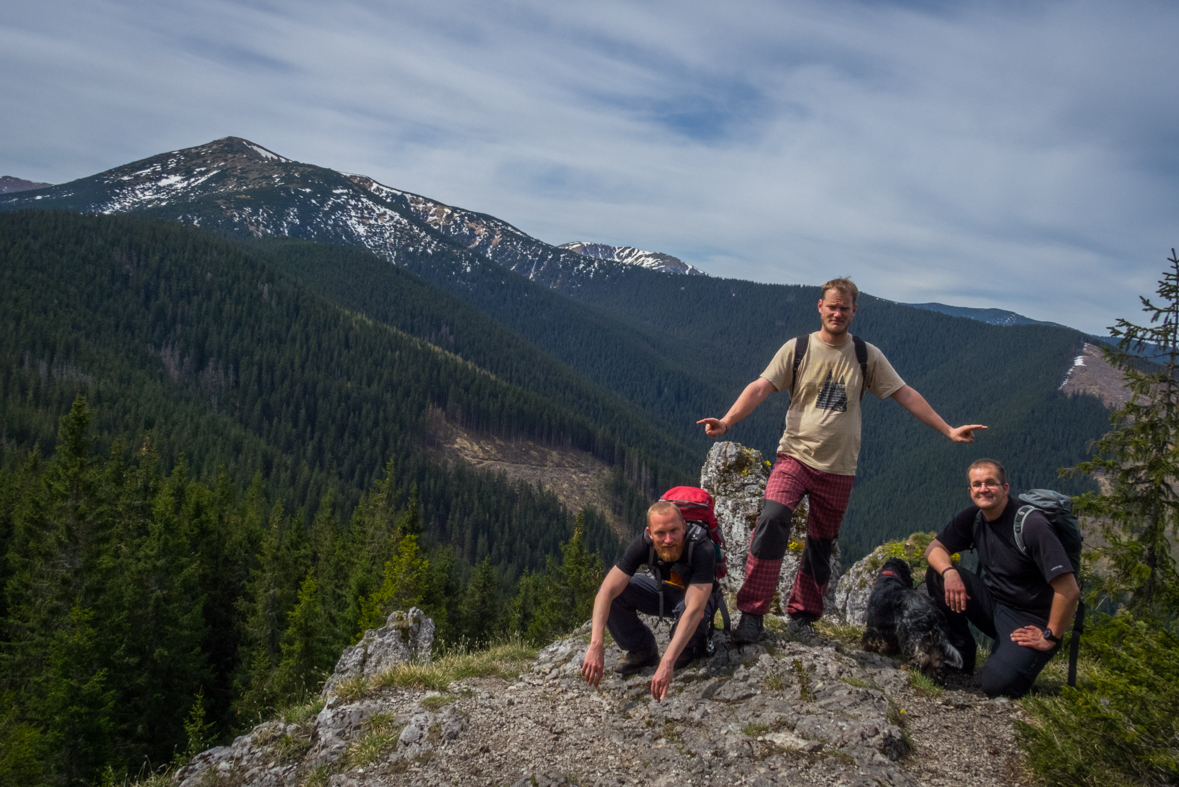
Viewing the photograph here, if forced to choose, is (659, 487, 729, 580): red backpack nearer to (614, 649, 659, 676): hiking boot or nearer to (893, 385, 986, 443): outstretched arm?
(614, 649, 659, 676): hiking boot

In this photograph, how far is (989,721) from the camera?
659 centimetres

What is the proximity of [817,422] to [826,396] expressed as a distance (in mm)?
310

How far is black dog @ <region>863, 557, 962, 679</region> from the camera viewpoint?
7449 mm

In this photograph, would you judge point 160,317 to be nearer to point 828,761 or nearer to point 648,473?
point 648,473

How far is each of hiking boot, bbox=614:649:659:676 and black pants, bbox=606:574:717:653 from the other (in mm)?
60

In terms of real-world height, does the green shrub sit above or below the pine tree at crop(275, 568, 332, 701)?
above

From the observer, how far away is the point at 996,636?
7.34 m

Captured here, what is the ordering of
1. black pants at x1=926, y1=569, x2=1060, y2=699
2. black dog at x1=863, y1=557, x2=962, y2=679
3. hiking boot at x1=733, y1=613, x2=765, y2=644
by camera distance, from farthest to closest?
hiking boot at x1=733, y1=613, x2=765, y2=644
black dog at x1=863, y1=557, x2=962, y2=679
black pants at x1=926, y1=569, x2=1060, y2=699

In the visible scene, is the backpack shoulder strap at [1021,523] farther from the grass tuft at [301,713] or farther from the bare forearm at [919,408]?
the grass tuft at [301,713]

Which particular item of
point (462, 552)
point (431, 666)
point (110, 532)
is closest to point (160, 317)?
point (462, 552)

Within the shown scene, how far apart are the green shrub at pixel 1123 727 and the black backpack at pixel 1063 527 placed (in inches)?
52.5

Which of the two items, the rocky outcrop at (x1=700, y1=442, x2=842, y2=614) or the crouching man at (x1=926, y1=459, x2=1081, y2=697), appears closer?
the crouching man at (x1=926, y1=459, x2=1081, y2=697)

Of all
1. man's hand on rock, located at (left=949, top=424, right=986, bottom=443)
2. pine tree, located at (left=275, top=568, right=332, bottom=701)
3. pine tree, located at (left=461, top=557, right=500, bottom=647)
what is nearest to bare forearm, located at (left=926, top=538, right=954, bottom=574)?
man's hand on rock, located at (left=949, top=424, right=986, bottom=443)

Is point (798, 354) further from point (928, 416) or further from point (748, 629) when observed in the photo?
point (748, 629)
